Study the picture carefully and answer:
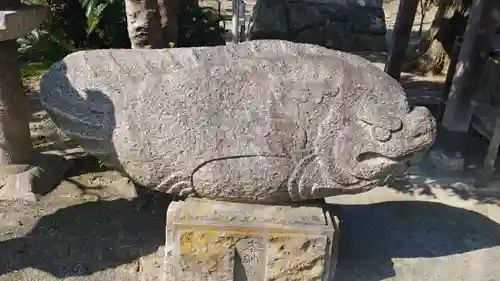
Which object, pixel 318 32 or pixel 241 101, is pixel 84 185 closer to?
pixel 241 101

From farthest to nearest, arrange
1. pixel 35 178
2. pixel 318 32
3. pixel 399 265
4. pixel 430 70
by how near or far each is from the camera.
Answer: pixel 318 32 → pixel 430 70 → pixel 35 178 → pixel 399 265

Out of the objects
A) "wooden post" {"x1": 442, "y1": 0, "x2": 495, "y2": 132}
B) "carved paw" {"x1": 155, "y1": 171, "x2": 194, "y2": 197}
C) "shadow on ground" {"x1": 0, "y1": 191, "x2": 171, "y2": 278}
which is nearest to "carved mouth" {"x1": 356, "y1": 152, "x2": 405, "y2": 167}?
"carved paw" {"x1": 155, "y1": 171, "x2": 194, "y2": 197}

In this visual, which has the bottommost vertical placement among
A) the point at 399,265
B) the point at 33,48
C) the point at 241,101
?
the point at 399,265

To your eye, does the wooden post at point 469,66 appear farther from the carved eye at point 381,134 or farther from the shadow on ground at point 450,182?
the carved eye at point 381,134

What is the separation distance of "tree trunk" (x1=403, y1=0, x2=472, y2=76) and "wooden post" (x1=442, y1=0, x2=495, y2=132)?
290cm

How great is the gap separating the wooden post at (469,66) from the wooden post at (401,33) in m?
1.13

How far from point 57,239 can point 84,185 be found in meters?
0.97

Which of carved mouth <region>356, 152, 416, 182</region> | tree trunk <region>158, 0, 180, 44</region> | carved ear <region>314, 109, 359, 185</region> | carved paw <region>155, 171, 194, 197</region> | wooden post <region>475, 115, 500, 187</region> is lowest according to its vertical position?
wooden post <region>475, 115, 500, 187</region>

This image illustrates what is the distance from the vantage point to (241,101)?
11.1 ft

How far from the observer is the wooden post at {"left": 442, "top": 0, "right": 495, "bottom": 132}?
5656mm

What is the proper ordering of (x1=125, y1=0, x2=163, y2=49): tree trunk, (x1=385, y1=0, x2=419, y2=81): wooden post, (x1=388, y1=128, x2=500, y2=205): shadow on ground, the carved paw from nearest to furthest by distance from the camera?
the carved paw → (x1=125, y1=0, x2=163, y2=49): tree trunk → (x1=388, y1=128, x2=500, y2=205): shadow on ground → (x1=385, y1=0, x2=419, y2=81): wooden post

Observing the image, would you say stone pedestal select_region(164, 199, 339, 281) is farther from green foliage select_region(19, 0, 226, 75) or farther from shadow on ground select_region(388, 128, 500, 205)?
green foliage select_region(19, 0, 226, 75)

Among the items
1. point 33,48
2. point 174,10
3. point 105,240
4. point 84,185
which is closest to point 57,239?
point 105,240

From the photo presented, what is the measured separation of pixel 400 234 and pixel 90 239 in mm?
2658
